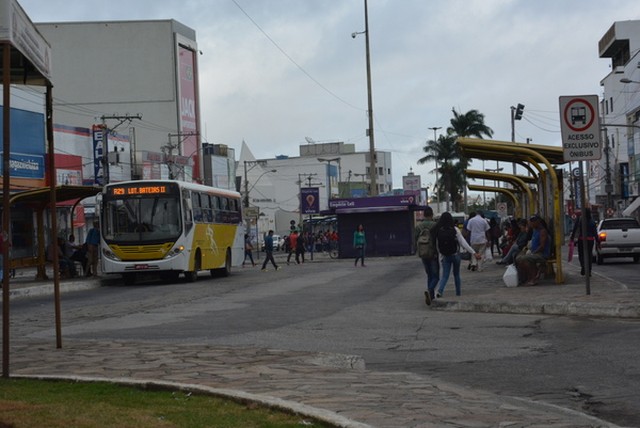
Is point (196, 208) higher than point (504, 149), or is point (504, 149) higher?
point (504, 149)

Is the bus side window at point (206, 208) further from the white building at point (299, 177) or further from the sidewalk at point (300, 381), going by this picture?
the white building at point (299, 177)

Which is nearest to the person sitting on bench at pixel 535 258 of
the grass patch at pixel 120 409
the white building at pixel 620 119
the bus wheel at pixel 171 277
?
the grass patch at pixel 120 409

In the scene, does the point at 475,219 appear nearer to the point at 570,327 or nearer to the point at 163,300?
the point at 163,300

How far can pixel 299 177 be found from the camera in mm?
121250

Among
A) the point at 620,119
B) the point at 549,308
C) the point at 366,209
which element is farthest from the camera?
→ the point at 620,119

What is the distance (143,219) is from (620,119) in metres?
59.0

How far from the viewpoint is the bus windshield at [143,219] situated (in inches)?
1214

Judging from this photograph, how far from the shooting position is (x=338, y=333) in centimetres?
1449

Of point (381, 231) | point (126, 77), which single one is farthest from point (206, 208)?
point (126, 77)

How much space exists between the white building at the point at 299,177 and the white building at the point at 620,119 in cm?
3275

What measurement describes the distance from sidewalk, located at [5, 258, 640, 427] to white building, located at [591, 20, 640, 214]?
207 ft

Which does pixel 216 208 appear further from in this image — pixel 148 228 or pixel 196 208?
pixel 148 228

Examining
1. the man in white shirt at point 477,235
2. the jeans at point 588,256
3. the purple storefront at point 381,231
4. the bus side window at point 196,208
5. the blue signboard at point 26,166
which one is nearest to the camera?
the jeans at point 588,256

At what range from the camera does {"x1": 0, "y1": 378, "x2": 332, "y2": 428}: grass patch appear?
6.86 meters
